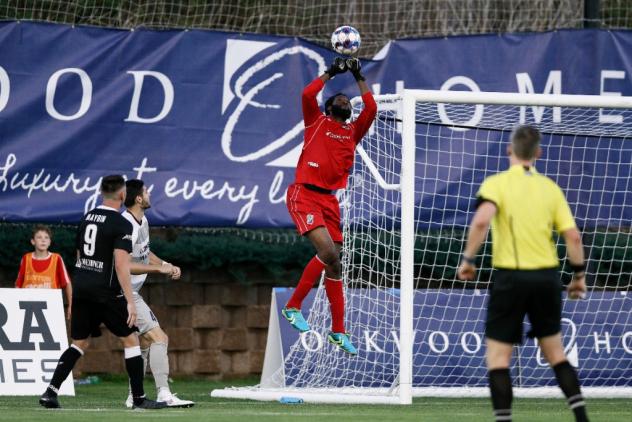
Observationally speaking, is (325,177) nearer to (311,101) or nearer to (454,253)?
(311,101)

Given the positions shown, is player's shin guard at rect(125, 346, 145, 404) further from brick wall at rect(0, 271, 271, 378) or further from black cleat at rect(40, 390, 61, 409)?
brick wall at rect(0, 271, 271, 378)

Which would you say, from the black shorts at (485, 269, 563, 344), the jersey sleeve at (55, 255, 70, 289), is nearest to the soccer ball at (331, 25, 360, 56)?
the black shorts at (485, 269, 563, 344)

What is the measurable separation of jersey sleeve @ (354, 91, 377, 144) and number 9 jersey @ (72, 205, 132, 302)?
2.31 metres

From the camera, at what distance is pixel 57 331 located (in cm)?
1340

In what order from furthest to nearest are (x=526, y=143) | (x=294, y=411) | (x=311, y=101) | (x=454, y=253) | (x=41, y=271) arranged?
1. (x=454, y=253)
2. (x=41, y=271)
3. (x=311, y=101)
4. (x=294, y=411)
5. (x=526, y=143)

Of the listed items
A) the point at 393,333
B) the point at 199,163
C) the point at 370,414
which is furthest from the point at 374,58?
the point at 370,414

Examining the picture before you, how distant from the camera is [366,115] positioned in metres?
11.6

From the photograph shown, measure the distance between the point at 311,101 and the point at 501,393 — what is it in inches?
171

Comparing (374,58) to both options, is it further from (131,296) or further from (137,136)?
(131,296)

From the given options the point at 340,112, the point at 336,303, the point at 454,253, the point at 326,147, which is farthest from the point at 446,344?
the point at 340,112

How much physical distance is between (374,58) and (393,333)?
338cm

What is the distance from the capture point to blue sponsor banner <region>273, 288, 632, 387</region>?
1334 cm

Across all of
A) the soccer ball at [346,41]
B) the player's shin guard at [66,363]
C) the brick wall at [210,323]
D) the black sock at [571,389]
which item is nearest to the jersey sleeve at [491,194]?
the black sock at [571,389]

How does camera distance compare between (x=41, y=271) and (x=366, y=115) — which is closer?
(x=366, y=115)
